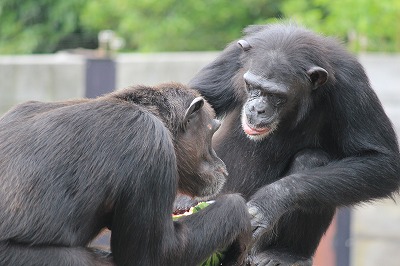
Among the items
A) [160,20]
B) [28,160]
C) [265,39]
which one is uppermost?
[265,39]

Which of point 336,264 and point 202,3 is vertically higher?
point 202,3

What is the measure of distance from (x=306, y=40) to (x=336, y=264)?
18.3 ft

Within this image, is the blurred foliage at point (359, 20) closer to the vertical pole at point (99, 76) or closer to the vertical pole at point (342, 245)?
the vertical pole at point (99, 76)

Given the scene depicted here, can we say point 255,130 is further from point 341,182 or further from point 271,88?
point 341,182

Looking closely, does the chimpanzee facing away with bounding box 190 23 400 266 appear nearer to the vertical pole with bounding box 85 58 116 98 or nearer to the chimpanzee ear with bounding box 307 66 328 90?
the chimpanzee ear with bounding box 307 66 328 90

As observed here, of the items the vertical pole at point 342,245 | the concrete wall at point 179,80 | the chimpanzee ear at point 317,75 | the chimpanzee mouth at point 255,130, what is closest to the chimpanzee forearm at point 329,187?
the chimpanzee mouth at point 255,130

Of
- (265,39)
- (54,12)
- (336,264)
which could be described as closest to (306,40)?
(265,39)

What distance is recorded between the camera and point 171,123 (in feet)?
19.7

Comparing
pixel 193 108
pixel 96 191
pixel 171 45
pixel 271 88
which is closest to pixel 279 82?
pixel 271 88

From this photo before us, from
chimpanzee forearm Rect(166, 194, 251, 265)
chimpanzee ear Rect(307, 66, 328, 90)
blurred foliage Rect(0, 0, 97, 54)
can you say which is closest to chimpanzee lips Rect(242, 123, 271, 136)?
chimpanzee ear Rect(307, 66, 328, 90)

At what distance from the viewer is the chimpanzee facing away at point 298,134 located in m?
6.75

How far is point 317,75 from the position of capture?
265 inches

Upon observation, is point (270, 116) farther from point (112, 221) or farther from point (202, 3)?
point (202, 3)

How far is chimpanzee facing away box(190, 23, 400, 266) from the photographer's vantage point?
675 centimetres
